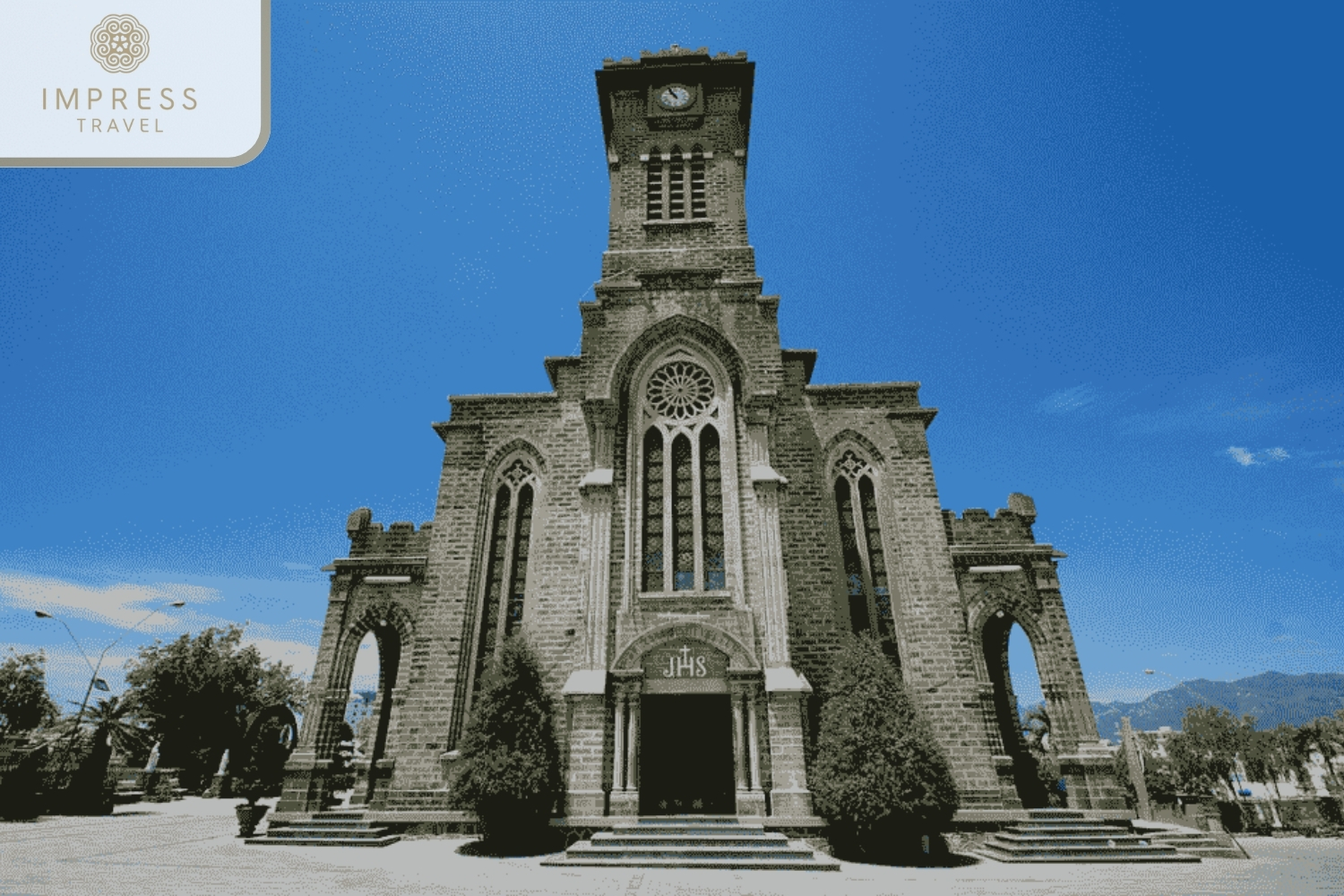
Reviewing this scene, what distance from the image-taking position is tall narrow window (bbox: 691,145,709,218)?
22.1 metres

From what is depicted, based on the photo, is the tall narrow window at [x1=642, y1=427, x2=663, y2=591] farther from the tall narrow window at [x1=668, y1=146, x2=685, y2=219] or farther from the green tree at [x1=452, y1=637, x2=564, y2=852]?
the tall narrow window at [x1=668, y1=146, x2=685, y2=219]

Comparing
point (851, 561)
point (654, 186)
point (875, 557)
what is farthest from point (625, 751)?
point (654, 186)

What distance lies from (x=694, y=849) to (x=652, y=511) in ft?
26.0

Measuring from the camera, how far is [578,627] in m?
16.3

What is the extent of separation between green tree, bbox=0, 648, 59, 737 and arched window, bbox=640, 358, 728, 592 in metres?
48.8

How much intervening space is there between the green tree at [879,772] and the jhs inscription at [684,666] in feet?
10.1

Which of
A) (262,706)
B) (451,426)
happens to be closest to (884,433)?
(451,426)

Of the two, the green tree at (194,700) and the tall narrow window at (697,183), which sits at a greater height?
the tall narrow window at (697,183)

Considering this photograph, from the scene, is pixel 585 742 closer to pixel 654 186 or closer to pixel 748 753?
pixel 748 753

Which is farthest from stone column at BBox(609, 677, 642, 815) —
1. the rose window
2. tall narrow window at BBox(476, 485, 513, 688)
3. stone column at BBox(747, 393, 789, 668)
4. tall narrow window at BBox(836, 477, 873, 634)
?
the rose window

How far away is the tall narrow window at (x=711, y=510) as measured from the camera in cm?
1677

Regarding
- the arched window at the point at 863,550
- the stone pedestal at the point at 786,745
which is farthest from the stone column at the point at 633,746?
the arched window at the point at 863,550

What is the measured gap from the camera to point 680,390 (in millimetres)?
18734

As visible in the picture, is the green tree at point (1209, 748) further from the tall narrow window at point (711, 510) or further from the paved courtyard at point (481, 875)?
the tall narrow window at point (711, 510)
